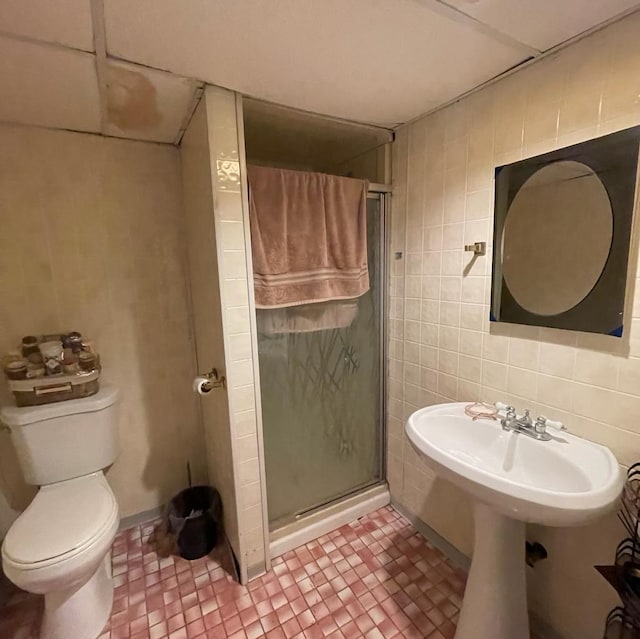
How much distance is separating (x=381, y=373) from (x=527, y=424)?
826mm

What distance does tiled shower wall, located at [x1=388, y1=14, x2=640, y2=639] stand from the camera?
0.99 metres

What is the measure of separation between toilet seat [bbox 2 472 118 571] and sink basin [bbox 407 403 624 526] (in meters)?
1.19

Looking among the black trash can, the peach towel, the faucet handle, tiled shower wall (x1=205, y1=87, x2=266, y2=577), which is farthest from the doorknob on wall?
the faucet handle

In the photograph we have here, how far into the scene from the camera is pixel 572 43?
39.9 inches

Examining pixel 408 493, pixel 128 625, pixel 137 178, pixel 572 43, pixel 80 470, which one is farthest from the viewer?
pixel 408 493

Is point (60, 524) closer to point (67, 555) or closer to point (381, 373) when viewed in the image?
point (67, 555)

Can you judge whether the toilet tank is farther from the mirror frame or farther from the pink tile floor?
the mirror frame

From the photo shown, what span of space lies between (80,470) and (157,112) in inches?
62.0

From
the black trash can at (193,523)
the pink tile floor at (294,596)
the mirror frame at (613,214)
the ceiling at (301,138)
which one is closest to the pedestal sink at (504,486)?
the pink tile floor at (294,596)

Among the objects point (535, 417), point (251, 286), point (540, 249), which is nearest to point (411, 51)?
point (540, 249)

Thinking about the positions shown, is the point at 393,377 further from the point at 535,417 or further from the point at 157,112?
the point at 157,112

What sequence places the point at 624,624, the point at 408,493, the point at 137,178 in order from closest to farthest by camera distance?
the point at 624,624
the point at 137,178
the point at 408,493

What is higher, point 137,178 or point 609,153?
point 137,178

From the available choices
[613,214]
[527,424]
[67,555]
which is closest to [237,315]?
[67,555]
